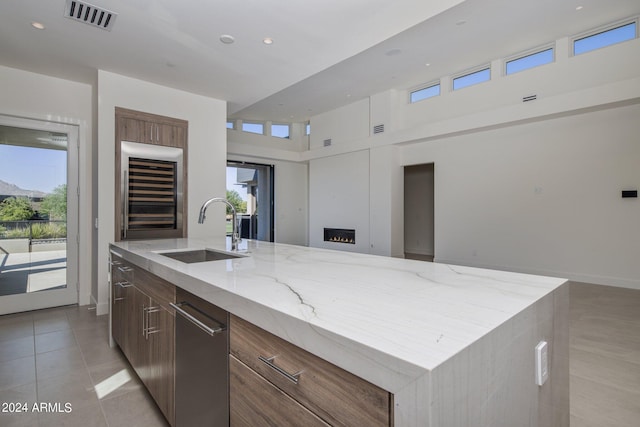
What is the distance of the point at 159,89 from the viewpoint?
14.2 ft

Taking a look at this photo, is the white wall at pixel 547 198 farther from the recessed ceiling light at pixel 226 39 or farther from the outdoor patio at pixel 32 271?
the outdoor patio at pixel 32 271

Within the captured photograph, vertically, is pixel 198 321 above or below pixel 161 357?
above

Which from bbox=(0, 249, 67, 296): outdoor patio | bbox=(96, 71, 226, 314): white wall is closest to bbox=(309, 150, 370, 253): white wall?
bbox=(96, 71, 226, 314): white wall

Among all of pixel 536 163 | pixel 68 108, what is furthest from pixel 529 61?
pixel 68 108

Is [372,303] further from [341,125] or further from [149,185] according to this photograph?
[341,125]

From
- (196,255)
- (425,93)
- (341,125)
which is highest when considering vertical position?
(425,93)

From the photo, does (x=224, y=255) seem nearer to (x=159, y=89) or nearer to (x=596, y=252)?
(x=159, y=89)

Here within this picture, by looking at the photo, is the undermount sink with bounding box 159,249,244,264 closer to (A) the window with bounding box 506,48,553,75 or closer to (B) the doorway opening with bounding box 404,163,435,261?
(A) the window with bounding box 506,48,553,75

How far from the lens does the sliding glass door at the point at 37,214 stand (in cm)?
371

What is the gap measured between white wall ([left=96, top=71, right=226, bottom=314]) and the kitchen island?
309cm

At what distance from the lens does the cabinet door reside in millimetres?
1521

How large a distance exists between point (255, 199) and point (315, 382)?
9444 mm

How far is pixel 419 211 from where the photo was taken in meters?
9.27

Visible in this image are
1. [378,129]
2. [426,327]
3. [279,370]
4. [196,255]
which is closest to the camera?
[426,327]
